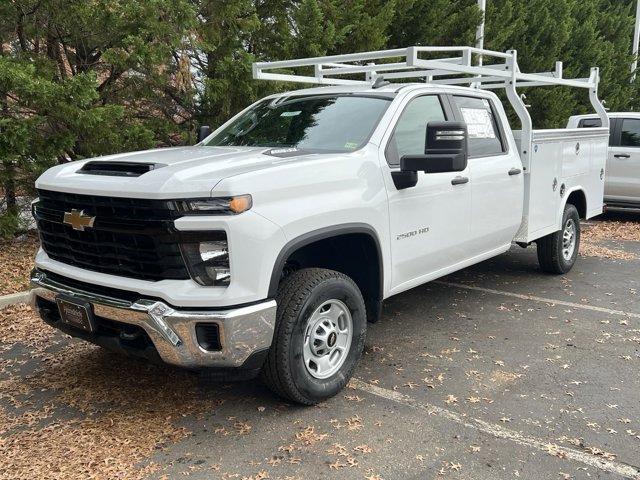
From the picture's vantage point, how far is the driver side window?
445cm

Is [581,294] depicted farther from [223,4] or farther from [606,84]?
[606,84]

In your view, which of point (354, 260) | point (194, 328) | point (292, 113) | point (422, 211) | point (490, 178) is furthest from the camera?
point (490, 178)

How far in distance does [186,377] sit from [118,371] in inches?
20.1

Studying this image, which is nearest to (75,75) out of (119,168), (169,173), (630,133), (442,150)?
(119,168)

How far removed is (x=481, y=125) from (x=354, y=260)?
2091mm

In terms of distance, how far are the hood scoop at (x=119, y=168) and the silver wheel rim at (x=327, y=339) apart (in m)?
1.30

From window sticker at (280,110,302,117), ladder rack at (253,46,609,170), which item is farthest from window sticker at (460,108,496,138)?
window sticker at (280,110,302,117)

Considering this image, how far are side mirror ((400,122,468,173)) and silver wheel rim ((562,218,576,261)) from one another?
351 cm

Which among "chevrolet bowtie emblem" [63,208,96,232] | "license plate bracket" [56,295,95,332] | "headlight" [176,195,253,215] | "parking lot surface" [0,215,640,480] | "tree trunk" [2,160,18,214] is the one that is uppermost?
"headlight" [176,195,253,215]

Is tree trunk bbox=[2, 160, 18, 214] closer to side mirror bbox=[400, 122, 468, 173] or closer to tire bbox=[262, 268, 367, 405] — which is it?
tire bbox=[262, 268, 367, 405]

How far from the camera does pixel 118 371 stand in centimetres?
444

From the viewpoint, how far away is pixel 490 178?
17.8 feet

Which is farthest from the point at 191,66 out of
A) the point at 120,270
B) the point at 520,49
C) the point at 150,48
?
the point at 520,49

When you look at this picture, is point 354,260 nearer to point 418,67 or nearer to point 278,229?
point 278,229
